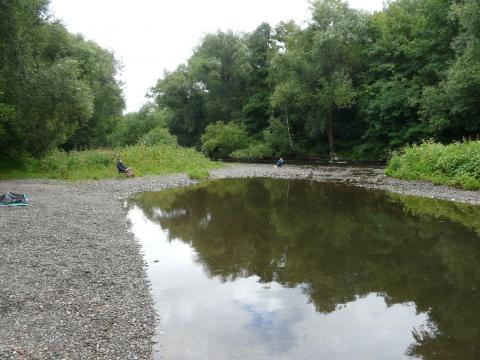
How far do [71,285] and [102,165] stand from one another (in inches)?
1012

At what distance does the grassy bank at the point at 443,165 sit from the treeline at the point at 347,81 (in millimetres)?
8327

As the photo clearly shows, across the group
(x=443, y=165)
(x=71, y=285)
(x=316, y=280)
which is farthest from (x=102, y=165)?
(x=316, y=280)

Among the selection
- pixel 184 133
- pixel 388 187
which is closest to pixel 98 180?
pixel 388 187

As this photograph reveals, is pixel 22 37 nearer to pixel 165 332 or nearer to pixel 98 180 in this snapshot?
pixel 98 180

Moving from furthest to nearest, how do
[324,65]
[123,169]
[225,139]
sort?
[225,139] < [324,65] < [123,169]

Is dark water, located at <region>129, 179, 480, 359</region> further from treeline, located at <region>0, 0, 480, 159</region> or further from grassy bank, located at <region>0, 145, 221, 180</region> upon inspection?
treeline, located at <region>0, 0, 480, 159</region>

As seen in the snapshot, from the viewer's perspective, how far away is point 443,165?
87.4 ft

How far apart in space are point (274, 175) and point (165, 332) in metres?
28.3

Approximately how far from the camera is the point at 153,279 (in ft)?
36.9

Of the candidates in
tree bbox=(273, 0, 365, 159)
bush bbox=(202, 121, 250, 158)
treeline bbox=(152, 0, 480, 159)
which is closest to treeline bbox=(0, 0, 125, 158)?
tree bbox=(273, 0, 365, 159)

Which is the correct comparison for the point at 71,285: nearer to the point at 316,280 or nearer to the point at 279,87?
the point at 316,280

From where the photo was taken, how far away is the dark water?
26.0 feet

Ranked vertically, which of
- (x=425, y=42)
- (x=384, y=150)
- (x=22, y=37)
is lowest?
(x=384, y=150)

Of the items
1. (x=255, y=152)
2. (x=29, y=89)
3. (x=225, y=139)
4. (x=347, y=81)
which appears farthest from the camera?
(x=225, y=139)
